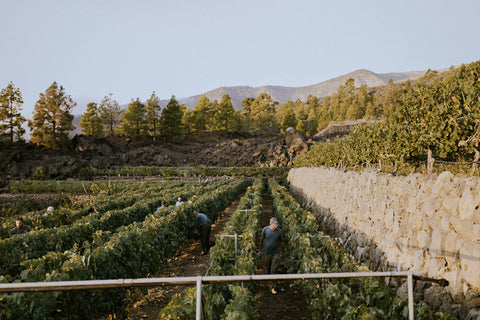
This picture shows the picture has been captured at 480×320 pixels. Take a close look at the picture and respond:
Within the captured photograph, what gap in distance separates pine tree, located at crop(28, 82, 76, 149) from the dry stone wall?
2446 inches

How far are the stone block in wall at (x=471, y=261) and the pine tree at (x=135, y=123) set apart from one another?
66765 millimetres

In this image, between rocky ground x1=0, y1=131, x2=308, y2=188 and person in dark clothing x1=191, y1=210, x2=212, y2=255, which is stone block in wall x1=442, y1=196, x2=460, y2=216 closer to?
person in dark clothing x1=191, y1=210, x2=212, y2=255

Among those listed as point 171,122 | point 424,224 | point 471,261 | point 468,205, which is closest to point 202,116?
point 171,122

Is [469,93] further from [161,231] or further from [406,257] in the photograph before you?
[161,231]

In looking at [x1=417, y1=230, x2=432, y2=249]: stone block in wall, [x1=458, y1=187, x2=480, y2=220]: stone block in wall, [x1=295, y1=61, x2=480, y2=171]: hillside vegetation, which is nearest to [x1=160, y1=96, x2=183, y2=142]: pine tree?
[x1=295, y1=61, x2=480, y2=171]: hillside vegetation

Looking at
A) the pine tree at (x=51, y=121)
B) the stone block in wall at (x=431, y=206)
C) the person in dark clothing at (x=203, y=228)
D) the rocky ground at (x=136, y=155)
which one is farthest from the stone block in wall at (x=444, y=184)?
the pine tree at (x=51, y=121)

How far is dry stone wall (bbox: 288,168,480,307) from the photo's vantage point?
14.3ft

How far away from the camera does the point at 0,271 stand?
729 centimetres

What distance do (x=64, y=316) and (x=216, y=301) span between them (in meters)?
2.76

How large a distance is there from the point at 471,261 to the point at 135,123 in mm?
69464

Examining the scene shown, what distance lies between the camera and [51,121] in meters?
57.6

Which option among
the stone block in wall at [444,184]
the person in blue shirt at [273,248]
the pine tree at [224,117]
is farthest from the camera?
the pine tree at [224,117]

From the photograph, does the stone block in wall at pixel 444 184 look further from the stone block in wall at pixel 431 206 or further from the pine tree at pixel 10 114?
the pine tree at pixel 10 114

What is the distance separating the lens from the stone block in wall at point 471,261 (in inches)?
157
